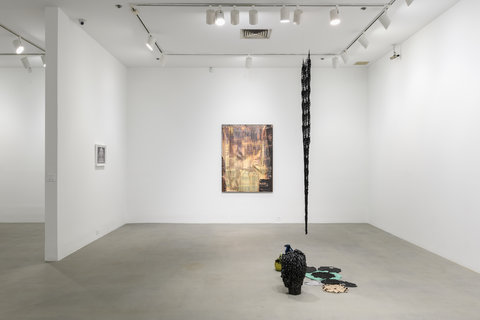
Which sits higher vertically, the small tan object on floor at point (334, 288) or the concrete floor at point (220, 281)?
the small tan object on floor at point (334, 288)

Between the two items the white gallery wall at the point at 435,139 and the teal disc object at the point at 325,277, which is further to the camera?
the white gallery wall at the point at 435,139

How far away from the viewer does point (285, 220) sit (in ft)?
29.7

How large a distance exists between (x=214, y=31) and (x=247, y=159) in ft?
11.1

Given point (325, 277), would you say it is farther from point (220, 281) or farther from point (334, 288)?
point (220, 281)

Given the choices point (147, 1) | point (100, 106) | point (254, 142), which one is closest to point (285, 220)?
point (254, 142)

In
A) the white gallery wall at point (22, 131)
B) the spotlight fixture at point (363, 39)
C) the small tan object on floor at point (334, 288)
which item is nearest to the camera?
the small tan object on floor at point (334, 288)

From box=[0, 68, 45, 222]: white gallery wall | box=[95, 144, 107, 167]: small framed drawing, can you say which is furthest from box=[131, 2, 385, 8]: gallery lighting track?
box=[0, 68, 45, 222]: white gallery wall

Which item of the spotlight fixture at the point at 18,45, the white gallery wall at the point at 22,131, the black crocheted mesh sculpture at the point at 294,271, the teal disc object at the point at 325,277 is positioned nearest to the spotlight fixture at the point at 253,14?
the black crocheted mesh sculpture at the point at 294,271

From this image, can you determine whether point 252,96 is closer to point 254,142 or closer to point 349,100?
point 254,142

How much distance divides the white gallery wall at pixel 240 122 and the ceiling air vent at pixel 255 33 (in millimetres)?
2204

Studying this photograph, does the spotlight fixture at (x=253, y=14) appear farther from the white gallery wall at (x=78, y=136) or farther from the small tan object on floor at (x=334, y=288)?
the small tan object on floor at (x=334, y=288)

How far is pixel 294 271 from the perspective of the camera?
3.96 metres

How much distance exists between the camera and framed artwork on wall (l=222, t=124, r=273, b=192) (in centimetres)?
907

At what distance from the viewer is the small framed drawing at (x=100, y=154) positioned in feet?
23.4
